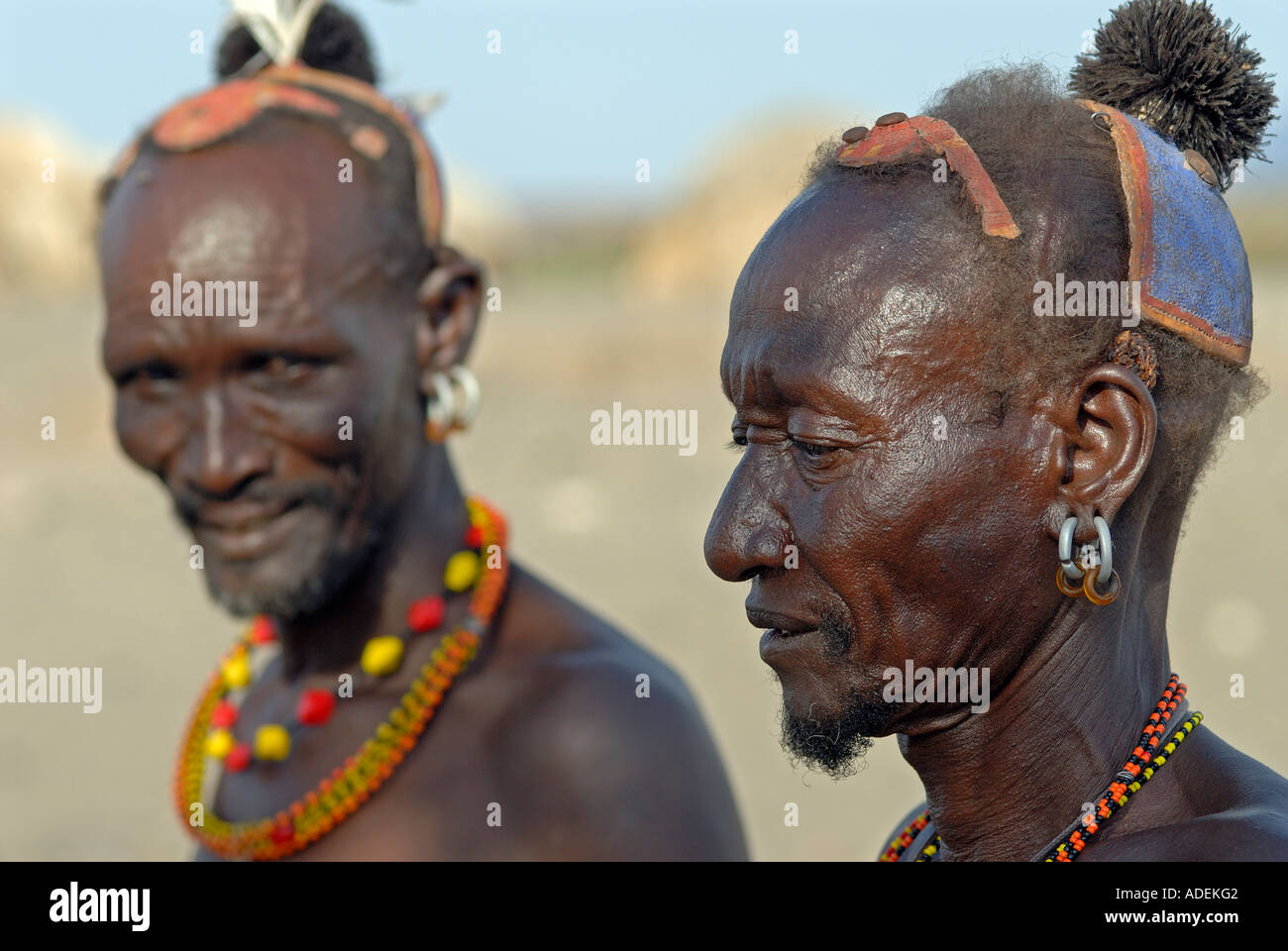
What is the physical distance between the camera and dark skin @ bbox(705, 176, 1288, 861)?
228 centimetres

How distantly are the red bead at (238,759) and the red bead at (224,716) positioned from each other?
0.16 metres

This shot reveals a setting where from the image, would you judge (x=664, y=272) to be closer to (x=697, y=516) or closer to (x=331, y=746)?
(x=697, y=516)

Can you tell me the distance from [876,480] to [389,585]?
7.88 ft

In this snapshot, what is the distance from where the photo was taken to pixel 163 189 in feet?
14.3

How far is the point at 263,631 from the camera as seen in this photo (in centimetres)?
482

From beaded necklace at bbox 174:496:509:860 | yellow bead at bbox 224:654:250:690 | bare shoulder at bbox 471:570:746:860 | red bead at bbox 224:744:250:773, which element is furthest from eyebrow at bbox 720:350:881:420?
yellow bead at bbox 224:654:250:690

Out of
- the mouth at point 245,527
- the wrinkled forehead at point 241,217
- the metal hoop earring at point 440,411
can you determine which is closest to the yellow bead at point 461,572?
the metal hoop earring at point 440,411

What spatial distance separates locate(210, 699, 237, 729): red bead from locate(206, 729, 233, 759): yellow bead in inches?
2.5

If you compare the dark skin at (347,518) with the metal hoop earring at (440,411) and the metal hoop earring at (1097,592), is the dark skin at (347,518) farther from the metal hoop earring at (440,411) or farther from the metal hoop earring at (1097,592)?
the metal hoop earring at (1097,592)

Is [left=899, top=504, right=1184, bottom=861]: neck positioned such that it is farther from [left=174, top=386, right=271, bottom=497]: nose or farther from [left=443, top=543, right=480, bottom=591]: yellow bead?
[left=174, top=386, right=271, bottom=497]: nose

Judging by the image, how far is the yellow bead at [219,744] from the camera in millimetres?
4539

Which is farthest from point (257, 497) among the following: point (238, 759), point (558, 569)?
point (558, 569)

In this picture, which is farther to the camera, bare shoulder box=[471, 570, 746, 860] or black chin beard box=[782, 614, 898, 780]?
bare shoulder box=[471, 570, 746, 860]
